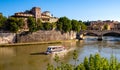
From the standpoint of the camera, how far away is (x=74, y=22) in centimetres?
3975

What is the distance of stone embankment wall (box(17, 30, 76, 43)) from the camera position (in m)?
31.1

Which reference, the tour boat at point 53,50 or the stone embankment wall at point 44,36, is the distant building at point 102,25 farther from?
the tour boat at point 53,50

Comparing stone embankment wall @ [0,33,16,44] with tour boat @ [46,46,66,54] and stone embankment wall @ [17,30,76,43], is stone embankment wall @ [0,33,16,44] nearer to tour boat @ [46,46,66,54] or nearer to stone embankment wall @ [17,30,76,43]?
stone embankment wall @ [17,30,76,43]

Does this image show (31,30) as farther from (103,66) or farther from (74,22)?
(103,66)

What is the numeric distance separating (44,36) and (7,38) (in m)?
5.85

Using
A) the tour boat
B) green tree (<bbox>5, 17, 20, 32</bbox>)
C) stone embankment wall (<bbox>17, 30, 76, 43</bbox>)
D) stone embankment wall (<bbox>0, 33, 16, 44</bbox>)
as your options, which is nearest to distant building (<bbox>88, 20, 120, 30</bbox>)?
stone embankment wall (<bbox>17, 30, 76, 43</bbox>)

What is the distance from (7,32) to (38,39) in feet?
14.4

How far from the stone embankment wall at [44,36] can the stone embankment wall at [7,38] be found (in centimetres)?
72

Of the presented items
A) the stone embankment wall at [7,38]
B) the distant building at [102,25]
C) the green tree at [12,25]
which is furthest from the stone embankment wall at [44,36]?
the distant building at [102,25]

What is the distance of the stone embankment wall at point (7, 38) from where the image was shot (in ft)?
94.0

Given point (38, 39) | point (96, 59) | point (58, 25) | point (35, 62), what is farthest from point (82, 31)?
point (96, 59)

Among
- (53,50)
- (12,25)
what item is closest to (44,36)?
(12,25)

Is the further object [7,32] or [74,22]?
[74,22]

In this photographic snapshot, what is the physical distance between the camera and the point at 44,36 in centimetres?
3384
